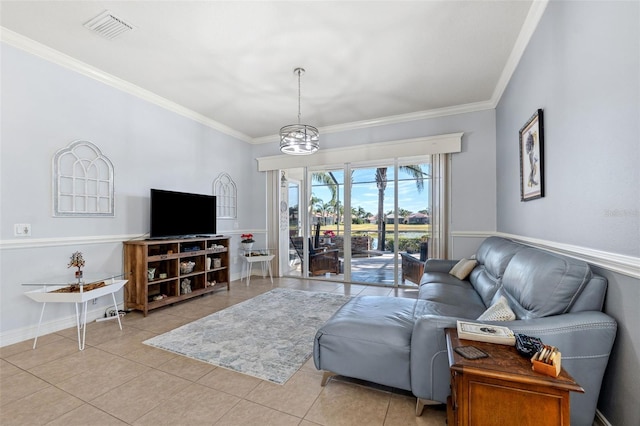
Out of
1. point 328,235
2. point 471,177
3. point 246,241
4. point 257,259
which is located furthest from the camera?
point 328,235

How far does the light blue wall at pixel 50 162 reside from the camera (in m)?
2.67

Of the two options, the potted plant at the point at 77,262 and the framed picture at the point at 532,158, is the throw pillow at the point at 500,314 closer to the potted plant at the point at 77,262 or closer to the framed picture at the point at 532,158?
the framed picture at the point at 532,158

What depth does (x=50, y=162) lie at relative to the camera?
9.62 feet

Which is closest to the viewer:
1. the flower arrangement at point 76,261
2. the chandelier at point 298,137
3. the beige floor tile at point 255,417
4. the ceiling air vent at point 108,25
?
the beige floor tile at point 255,417

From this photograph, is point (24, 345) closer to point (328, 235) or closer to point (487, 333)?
point (487, 333)

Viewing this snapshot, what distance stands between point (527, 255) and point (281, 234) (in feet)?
14.8

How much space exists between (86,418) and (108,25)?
3.15 metres

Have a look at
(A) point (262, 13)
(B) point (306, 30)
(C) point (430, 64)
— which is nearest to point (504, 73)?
(C) point (430, 64)

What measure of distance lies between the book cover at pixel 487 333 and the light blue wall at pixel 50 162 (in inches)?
154

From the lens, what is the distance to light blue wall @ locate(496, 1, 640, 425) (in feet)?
4.19

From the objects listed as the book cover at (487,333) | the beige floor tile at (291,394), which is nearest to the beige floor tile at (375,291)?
the beige floor tile at (291,394)

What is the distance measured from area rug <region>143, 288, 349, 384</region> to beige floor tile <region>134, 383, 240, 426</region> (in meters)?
0.30

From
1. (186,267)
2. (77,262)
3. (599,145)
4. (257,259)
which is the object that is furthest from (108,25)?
(599,145)

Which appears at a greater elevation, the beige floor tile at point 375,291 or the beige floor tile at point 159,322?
the beige floor tile at point 159,322
